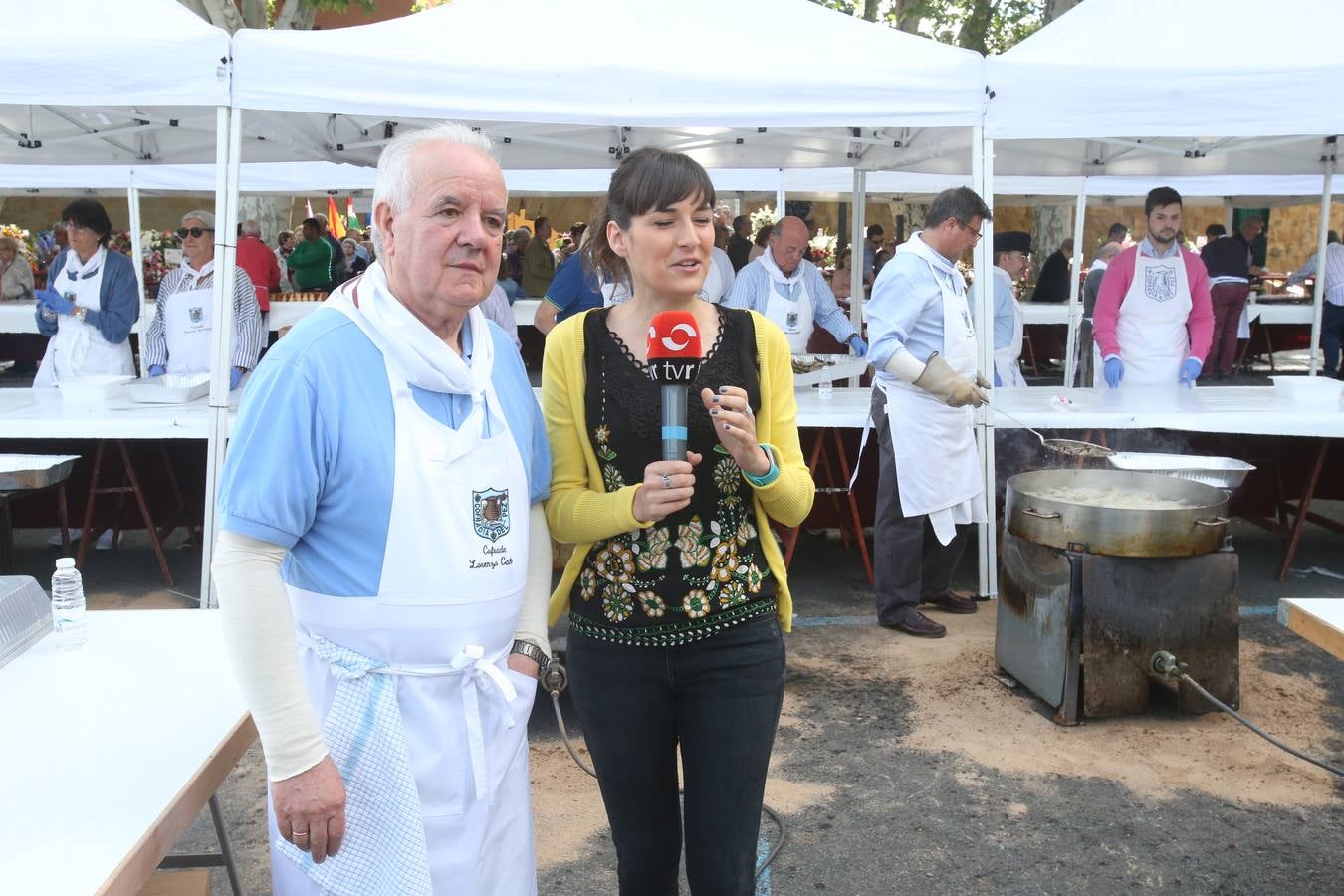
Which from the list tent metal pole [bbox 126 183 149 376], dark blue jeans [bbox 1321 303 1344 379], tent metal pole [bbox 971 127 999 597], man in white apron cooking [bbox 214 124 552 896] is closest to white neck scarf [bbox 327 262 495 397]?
man in white apron cooking [bbox 214 124 552 896]

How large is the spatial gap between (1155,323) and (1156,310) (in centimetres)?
9

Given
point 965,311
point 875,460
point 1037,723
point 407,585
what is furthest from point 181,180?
point 407,585

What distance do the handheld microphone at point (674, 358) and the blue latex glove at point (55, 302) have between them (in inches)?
228

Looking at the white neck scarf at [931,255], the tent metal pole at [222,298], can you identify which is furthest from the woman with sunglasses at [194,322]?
the white neck scarf at [931,255]

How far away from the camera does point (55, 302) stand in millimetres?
6527

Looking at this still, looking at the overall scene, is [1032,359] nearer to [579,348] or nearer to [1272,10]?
[1272,10]

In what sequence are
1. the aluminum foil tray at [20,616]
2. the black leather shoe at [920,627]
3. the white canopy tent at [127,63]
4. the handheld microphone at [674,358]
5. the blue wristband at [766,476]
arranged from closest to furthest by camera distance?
the handheld microphone at [674,358] → the blue wristband at [766,476] → the aluminum foil tray at [20,616] → the white canopy tent at [127,63] → the black leather shoe at [920,627]

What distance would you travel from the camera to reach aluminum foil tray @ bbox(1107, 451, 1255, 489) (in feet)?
14.6

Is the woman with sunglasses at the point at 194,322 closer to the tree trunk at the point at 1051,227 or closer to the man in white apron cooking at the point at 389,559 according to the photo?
the man in white apron cooking at the point at 389,559

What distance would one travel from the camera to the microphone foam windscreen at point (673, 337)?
1784 mm

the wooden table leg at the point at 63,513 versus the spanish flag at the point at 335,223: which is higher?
the spanish flag at the point at 335,223

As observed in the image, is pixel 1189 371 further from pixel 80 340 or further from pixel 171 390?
pixel 80 340

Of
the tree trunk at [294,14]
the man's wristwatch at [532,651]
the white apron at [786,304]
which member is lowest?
the man's wristwatch at [532,651]

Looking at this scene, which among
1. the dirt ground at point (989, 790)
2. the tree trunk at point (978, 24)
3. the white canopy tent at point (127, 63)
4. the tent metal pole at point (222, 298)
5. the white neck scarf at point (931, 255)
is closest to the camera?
the dirt ground at point (989, 790)
